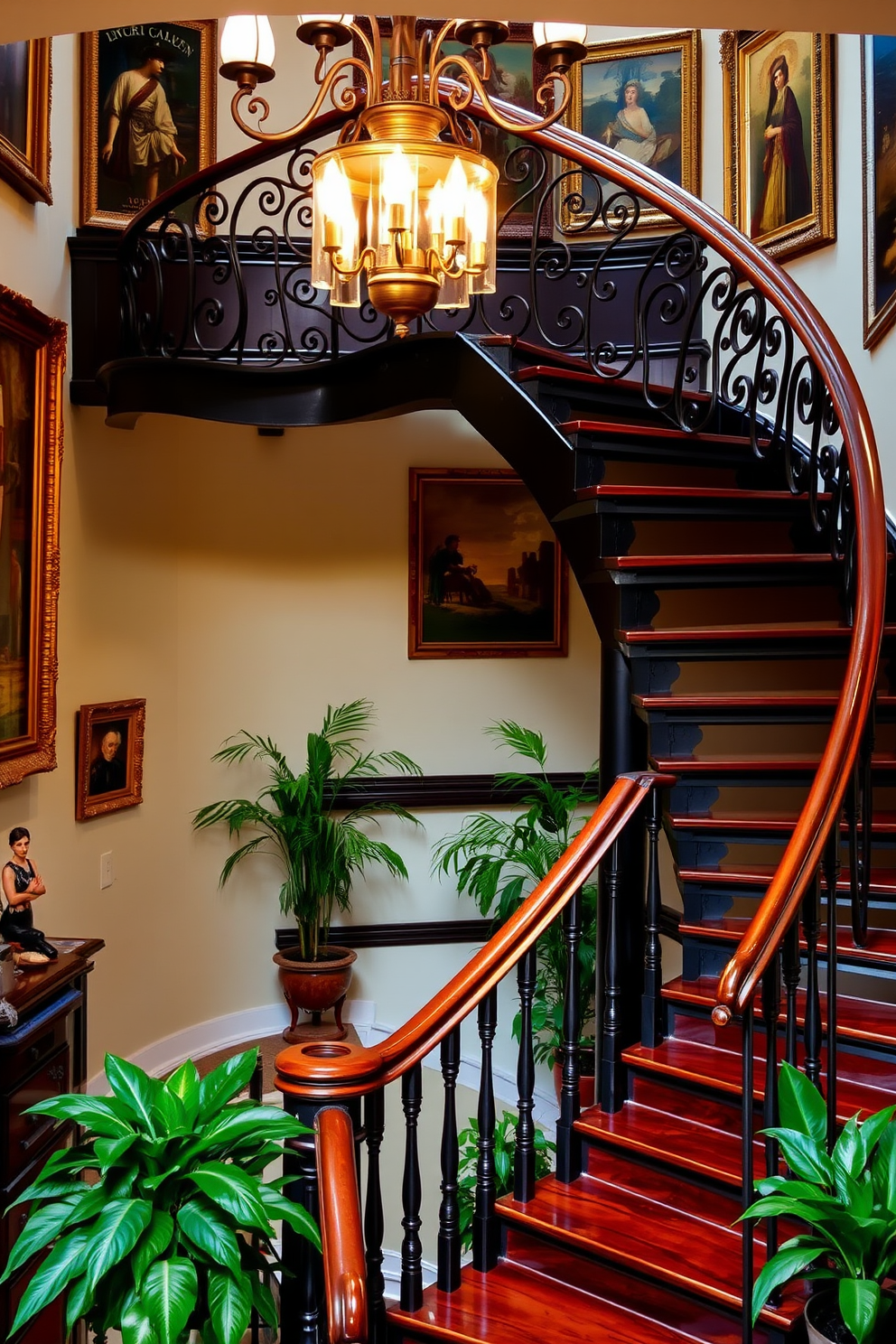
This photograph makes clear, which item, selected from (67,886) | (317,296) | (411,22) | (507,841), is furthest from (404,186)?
(507,841)

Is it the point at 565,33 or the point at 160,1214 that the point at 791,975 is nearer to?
the point at 160,1214

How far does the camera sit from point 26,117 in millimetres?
4762

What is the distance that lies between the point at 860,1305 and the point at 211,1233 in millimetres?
1156

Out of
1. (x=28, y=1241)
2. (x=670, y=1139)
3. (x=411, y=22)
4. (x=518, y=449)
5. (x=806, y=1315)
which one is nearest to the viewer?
(x=28, y=1241)

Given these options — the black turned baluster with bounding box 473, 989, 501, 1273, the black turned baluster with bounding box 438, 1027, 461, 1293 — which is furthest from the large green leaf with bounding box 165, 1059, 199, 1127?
the black turned baluster with bounding box 473, 989, 501, 1273

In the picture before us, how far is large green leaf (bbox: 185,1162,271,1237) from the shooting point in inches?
86.2

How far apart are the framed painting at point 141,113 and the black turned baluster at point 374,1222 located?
4443 millimetres

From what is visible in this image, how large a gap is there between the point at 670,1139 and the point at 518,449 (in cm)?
244

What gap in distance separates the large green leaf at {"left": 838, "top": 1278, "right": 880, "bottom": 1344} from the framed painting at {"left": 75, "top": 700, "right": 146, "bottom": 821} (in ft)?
13.1

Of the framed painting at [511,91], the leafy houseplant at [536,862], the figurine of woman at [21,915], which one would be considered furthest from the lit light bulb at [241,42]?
the framed painting at [511,91]

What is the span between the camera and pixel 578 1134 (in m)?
3.48

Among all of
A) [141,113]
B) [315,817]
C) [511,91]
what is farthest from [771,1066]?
[511,91]

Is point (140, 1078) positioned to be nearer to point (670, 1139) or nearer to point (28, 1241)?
point (28, 1241)

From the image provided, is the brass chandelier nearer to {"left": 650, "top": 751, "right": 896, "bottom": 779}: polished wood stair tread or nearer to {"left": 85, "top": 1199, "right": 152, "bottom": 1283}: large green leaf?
{"left": 650, "top": 751, "right": 896, "bottom": 779}: polished wood stair tread
